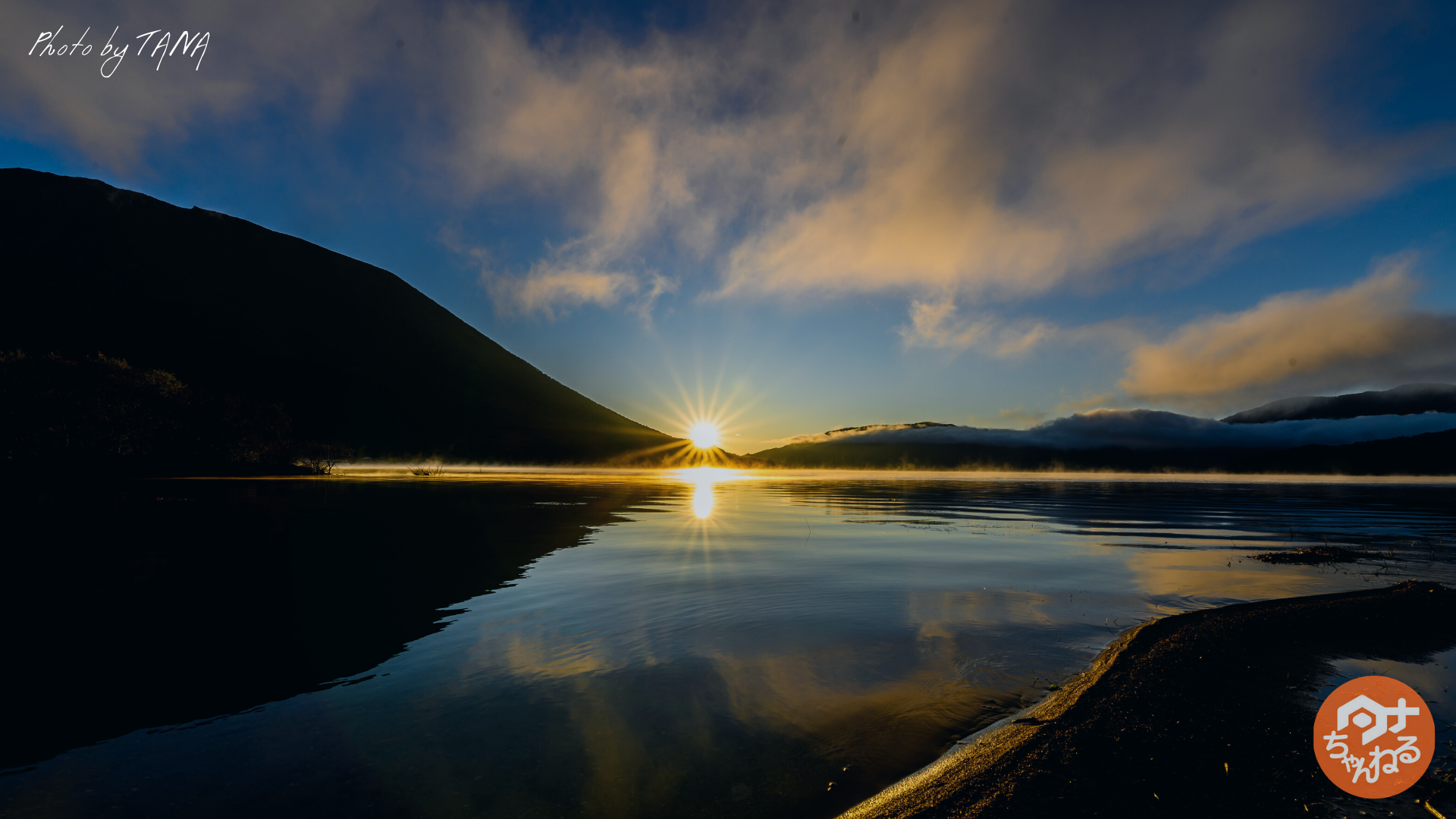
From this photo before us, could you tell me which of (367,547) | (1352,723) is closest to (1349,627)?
(1352,723)

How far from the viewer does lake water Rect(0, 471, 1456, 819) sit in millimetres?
6270

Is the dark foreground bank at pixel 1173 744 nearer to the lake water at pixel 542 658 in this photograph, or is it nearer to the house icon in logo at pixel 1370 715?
the house icon in logo at pixel 1370 715

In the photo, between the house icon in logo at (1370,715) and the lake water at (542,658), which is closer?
the lake water at (542,658)

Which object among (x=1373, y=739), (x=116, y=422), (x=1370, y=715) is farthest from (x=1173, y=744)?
(x=116, y=422)

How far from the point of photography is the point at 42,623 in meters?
11.9

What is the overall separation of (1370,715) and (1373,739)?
73cm

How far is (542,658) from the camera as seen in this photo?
10.2 metres

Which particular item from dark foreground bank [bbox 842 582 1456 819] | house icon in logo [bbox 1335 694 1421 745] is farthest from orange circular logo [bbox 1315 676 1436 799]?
dark foreground bank [bbox 842 582 1456 819]

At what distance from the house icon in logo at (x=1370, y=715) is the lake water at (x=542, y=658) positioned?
0.90 metres

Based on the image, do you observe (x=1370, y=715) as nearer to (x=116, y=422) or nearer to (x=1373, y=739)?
(x=1373, y=739)

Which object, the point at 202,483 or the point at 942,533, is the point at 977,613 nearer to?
the point at 942,533

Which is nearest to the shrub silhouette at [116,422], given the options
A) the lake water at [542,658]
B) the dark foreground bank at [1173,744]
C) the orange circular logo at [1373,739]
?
the lake water at [542,658]

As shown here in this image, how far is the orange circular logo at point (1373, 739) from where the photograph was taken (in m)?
5.83

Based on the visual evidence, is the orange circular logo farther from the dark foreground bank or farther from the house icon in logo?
the dark foreground bank
